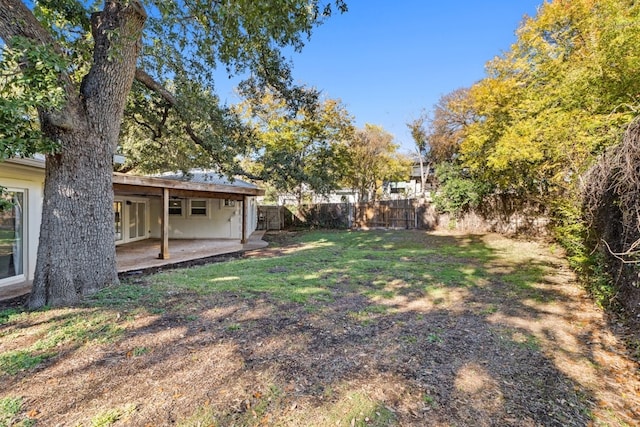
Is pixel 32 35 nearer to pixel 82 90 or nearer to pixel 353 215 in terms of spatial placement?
pixel 82 90

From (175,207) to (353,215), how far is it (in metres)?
9.60

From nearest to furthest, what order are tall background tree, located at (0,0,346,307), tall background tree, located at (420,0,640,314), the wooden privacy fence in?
tall background tree, located at (0,0,346,307) < tall background tree, located at (420,0,640,314) < the wooden privacy fence

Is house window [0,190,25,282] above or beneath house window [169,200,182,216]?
beneath

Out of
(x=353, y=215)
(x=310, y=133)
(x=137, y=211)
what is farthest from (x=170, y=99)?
(x=353, y=215)

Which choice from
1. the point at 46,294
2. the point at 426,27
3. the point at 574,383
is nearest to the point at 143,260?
the point at 46,294

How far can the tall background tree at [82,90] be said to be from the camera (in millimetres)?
3531

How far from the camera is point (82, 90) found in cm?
462

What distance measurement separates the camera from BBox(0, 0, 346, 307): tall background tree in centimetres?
353

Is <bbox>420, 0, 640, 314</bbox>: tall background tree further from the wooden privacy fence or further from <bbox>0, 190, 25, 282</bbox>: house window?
<bbox>0, 190, 25, 282</bbox>: house window

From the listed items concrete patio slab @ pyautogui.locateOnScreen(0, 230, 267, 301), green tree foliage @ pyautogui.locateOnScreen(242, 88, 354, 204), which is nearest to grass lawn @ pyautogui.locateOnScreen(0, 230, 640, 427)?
concrete patio slab @ pyautogui.locateOnScreen(0, 230, 267, 301)

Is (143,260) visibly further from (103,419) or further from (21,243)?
(103,419)

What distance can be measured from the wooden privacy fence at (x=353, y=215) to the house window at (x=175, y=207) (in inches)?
251

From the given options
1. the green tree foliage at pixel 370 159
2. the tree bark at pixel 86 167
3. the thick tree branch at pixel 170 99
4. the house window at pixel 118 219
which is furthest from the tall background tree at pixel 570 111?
the house window at pixel 118 219

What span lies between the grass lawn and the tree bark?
43 cm
